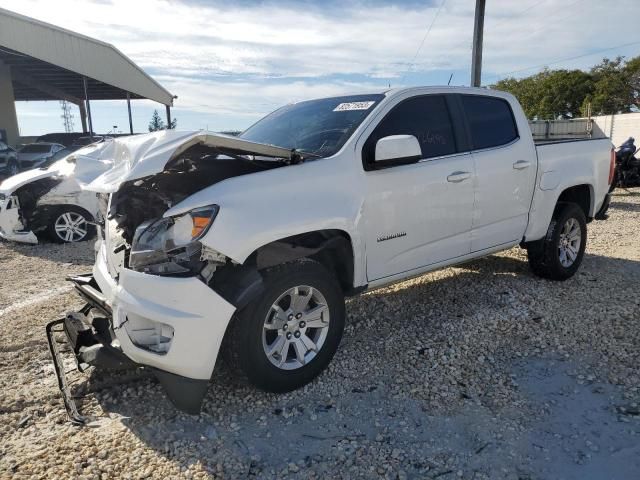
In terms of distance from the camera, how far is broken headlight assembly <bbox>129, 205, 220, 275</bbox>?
285cm

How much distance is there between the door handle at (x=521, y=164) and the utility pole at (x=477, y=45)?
10191mm

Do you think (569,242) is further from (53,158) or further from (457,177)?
(53,158)

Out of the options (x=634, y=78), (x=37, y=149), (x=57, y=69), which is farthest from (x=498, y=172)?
(x=634, y=78)

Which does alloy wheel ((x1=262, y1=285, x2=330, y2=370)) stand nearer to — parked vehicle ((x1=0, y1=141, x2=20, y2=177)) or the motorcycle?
the motorcycle

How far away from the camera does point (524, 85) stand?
5319 centimetres

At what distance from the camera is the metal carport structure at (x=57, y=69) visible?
2098 centimetres

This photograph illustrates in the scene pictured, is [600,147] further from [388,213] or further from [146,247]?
[146,247]

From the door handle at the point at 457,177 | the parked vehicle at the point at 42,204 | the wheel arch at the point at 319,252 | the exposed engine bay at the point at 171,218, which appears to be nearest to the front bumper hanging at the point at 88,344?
the exposed engine bay at the point at 171,218

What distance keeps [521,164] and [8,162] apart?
66.7 ft

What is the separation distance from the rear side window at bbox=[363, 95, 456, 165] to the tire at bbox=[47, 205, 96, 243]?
5776 mm

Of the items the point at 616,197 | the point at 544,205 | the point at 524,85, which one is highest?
the point at 524,85

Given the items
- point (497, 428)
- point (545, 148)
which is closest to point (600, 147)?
point (545, 148)

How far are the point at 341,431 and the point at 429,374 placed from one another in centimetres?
90

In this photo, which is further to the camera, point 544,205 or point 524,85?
point 524,85
